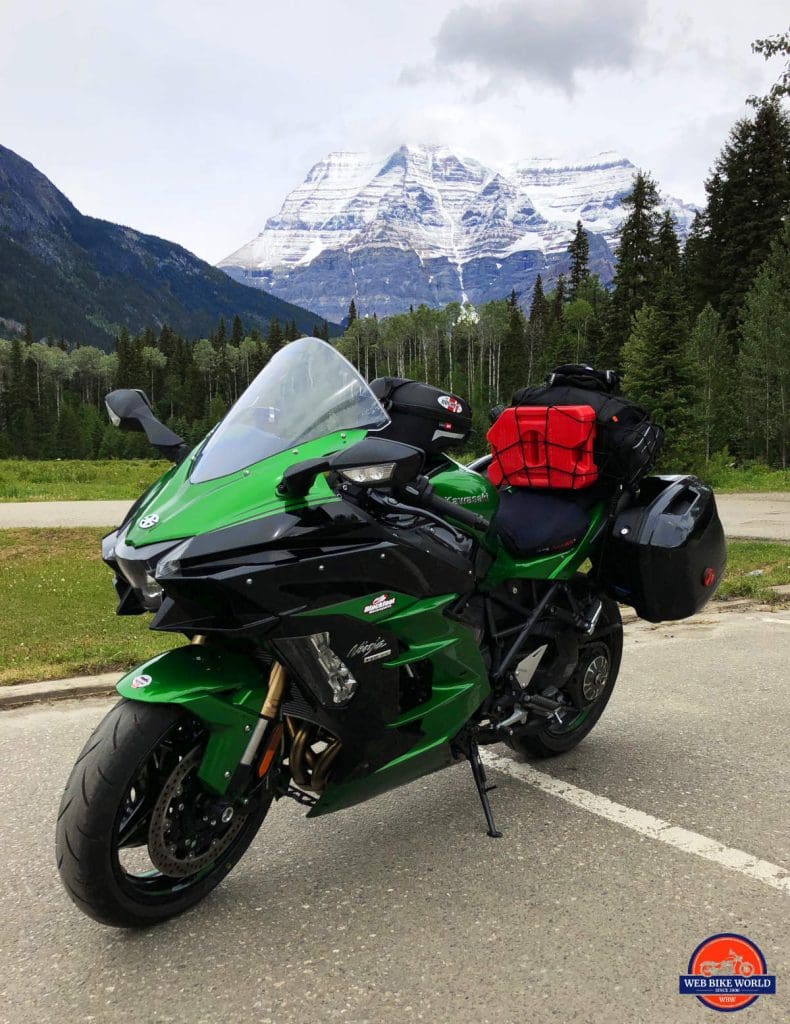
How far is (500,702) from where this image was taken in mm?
3586

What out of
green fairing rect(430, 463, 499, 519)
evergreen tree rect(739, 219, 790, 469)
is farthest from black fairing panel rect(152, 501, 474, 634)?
evergreen tree rect(739, 219, 790, 469)

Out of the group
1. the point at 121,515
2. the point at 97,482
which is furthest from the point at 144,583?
the point at 97,482

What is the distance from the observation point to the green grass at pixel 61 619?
5977 mm

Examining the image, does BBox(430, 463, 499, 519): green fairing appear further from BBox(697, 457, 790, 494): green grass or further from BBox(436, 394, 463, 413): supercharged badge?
BBox(697, 457, 790, 494): green grass

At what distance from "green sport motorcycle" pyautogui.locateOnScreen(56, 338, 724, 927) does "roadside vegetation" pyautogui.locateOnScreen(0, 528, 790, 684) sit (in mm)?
3089

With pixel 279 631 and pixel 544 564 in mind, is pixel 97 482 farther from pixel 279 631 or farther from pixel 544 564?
pixel 279 631

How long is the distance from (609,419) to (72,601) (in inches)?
243

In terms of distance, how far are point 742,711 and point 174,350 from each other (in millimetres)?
131940

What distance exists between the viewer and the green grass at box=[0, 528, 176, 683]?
5977mm

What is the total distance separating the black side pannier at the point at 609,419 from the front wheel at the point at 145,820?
2107 mm

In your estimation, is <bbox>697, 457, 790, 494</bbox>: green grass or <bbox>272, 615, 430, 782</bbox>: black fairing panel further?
<bbox>697, 457, 790, 494</bbox>: green grass

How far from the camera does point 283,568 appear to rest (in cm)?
252

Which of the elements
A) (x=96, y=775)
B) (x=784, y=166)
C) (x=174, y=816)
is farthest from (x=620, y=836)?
(x=784, y=166)

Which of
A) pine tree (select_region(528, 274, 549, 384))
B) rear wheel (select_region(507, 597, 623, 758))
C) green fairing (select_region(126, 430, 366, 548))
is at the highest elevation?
pine tree (select_region(528, 274, 549, 384))
